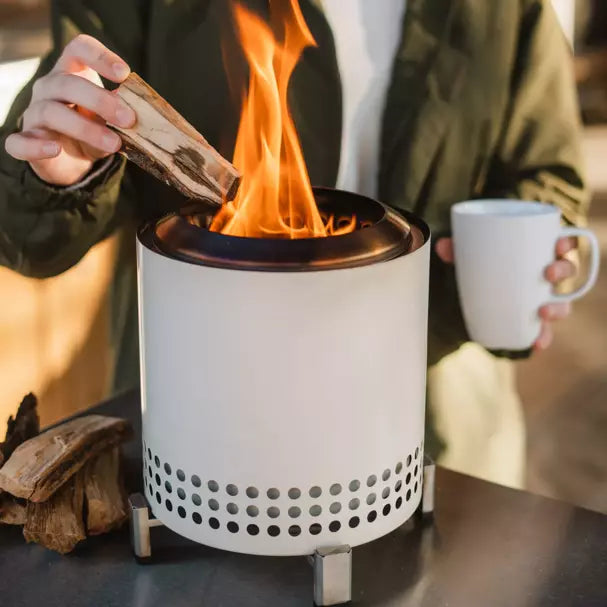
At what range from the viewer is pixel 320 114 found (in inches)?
51.0

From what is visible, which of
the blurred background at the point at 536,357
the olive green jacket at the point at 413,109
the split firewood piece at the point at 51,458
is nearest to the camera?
the split firewood piece at the point at 51,458

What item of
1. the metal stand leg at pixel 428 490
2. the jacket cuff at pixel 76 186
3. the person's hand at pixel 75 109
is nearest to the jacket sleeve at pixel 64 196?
the jacket cuff at pixel 76 186

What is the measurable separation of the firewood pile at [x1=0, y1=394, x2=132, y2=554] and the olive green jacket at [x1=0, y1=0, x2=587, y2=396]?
1.09ft

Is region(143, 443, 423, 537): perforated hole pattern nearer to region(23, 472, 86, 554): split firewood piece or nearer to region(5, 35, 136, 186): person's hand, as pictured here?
region(23, 472, 86, 554): split firewood piece

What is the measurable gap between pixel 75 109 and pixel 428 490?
520mm

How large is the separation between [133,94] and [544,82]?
0.71 m

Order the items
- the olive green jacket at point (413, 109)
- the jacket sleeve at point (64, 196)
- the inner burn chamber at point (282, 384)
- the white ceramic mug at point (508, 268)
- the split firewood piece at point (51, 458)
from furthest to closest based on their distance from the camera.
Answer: the olive green jacket at point (413, 109) → the jacket sleeve at point (64, 196) → the white ceramic mug at point (508, 268) → the split firewood piece at point (51, 458) → the inner burn chamber at point (282, 384)

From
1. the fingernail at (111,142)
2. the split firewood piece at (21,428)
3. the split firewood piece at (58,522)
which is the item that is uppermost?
the fingernail at (111,142)

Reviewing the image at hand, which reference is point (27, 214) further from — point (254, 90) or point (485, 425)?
point (485, 425)

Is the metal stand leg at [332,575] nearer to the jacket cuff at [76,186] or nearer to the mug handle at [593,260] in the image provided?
the mug handle at [593,260]

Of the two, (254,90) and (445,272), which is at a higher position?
(254,90)

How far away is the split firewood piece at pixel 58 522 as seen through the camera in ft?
2.93

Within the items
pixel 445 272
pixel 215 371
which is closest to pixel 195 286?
pixel 215 371

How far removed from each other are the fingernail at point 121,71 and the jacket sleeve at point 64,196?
282 millimetres
